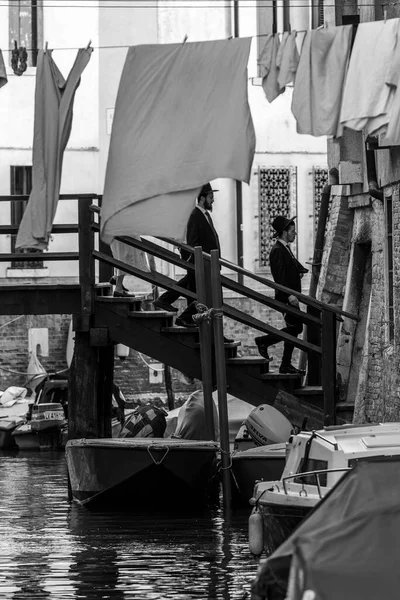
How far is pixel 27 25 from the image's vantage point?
3291cm

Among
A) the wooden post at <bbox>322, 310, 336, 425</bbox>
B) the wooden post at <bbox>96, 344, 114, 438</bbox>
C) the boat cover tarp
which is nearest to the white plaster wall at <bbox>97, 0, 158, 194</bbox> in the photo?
the wooden post at <bbox>96, 344, 114, 438</bbox>

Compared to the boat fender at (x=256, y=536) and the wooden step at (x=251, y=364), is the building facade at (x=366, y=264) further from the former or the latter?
the boat fender at (x=256, y=536)

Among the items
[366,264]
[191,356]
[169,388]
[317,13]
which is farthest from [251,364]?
[169,388]

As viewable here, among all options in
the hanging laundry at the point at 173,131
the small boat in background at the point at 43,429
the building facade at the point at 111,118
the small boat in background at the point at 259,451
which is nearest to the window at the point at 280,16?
the building facade at the point at 111,118

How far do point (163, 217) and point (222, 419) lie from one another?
4.28 meters

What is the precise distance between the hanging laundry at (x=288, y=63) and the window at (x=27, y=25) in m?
20.2

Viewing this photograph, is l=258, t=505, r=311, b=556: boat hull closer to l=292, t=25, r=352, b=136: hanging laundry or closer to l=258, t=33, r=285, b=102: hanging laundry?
l=292, t=25, r=352, b=136: hanging laundry

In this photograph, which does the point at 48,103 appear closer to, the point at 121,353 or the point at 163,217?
the point at 163,217

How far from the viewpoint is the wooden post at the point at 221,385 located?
54.7 feet

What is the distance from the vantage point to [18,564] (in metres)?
13.3

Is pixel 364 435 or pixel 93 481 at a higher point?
pixel 364 435

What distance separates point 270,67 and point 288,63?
16 centimetres

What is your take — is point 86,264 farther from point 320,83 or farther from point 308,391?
point 320,83

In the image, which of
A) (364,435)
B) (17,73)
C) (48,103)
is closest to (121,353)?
(17,73)
